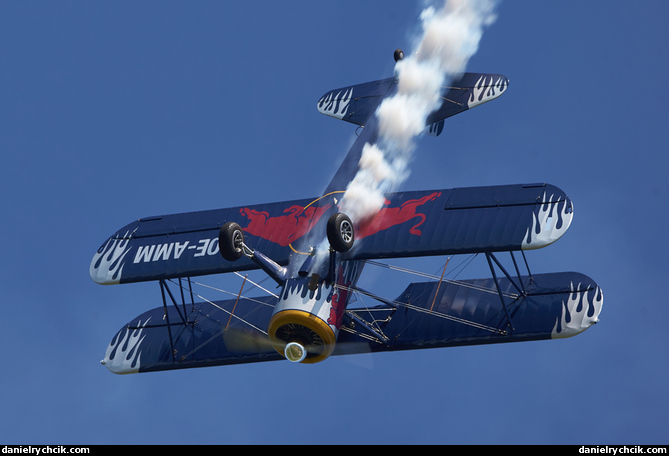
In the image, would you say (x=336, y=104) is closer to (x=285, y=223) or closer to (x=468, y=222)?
(x=285, y=223)

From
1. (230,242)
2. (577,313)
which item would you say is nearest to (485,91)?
(577,313)

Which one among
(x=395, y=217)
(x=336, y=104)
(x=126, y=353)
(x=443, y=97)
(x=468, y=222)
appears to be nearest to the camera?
(x=468, y=222)

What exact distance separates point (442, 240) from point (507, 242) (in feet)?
5.09

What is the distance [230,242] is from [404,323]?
17.5 ft

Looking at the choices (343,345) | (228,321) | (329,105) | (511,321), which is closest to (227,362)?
(228,321)

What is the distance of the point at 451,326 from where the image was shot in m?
26.4

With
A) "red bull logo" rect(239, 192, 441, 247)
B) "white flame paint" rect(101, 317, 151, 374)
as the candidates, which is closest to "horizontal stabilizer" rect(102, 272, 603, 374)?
"white flame paint" rect(101, 317, 151, 374)

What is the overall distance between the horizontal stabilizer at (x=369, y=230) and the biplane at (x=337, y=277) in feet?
0.10

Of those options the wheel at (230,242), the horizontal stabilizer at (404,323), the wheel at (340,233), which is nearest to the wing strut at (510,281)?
the horizontal stabilizer at (404,323)

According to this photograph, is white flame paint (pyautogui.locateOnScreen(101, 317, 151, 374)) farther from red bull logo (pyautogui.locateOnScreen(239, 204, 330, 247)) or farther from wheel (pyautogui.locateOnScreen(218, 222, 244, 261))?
wheel (pyautogui.locateOnScreen(218, 222, 244, 261))

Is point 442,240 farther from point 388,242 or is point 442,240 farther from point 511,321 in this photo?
point 511,321

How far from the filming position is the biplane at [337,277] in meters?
24.4

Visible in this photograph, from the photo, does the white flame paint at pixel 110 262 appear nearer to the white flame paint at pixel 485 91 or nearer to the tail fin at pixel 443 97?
the tail fin at pixel 443 97

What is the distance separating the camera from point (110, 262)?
27.2 m
